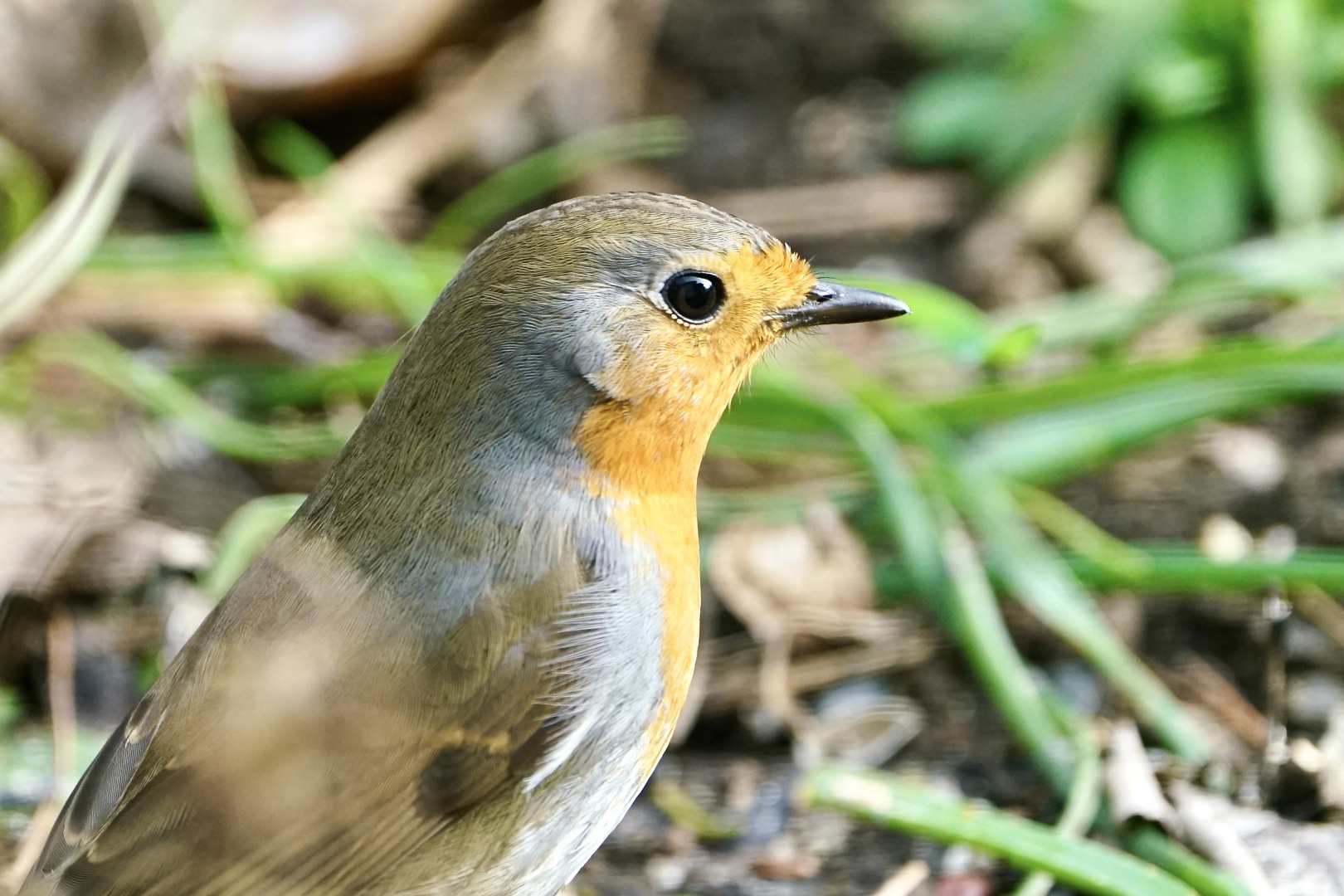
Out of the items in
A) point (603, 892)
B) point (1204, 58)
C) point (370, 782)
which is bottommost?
point (603, 892)

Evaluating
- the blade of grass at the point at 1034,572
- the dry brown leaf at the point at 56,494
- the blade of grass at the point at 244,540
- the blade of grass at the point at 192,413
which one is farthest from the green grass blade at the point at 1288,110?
the dry brown leaf at the point at 56,494

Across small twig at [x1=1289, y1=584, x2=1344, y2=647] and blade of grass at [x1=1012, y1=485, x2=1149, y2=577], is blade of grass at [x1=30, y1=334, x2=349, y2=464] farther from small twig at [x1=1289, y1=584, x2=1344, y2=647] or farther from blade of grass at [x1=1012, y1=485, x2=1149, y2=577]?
small twig at [x1=1289, y1=584, x2=1344, y2=647]

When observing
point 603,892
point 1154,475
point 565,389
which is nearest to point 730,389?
point 565,389

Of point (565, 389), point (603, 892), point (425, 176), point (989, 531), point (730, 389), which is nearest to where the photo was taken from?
point (565, 389)

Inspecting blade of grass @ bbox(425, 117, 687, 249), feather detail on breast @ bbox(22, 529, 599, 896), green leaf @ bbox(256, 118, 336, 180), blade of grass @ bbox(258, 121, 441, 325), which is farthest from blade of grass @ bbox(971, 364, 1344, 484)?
green leaf @ bbox(256, 118, 336, 180)

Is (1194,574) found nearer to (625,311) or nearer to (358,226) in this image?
(625,311)

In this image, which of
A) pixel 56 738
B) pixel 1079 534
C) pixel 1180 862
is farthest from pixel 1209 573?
pixel 56 738

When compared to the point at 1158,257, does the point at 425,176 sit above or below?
above

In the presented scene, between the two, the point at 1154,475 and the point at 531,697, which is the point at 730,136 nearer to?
the point at 1154,475
